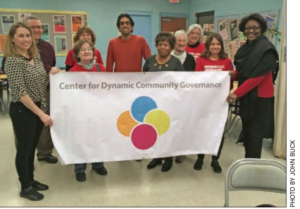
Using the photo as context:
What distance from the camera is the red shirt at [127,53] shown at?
119 inches

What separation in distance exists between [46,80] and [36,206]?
111cm

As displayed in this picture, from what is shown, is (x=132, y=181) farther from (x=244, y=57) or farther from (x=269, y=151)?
(x=269, y=151)

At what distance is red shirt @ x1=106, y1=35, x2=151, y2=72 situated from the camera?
302 centimetres

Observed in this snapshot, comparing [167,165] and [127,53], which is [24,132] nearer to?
[127,53]

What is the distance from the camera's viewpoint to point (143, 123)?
8.17ft

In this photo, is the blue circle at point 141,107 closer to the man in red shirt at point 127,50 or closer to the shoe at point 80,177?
the man in red shirt at point 127,50

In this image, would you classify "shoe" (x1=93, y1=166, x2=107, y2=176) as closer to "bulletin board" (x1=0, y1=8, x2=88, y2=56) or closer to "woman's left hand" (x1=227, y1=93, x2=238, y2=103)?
"woman's left hand" (x1=227, y1=93, x2=238, y2=103)

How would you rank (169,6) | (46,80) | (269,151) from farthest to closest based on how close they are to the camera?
1. (169,6)
2. (269,151)
3. (46,80)

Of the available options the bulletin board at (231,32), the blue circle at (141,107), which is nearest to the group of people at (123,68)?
the blue circle at (141,107)

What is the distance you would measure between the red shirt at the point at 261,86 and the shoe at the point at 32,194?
6.84 feet

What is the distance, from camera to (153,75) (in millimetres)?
2441

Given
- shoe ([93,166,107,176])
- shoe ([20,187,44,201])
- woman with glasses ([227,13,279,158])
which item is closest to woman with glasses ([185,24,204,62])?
woman with glasses ([227,13,279,158])

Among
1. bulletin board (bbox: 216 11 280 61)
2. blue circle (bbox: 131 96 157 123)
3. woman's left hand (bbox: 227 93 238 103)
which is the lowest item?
blue circle (bbox: 131 96 157 123)

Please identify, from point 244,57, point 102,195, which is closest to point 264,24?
point 244,57
